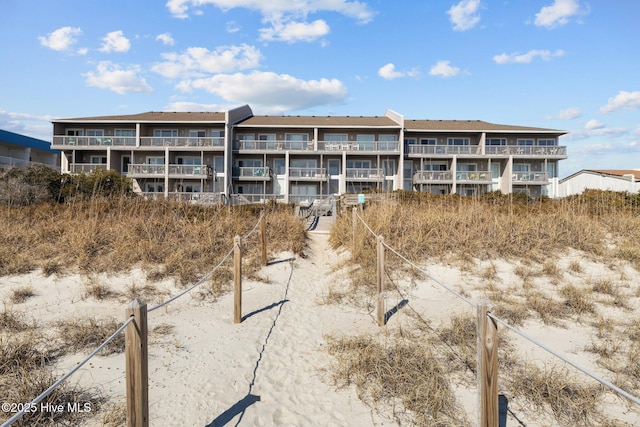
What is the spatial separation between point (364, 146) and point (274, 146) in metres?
7.89

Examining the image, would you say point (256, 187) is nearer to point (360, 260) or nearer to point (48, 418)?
point (360, 260)

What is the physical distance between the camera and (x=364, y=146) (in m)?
33.3

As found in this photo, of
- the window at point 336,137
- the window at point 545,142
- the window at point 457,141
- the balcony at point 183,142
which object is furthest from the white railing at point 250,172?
the window at point 545,142

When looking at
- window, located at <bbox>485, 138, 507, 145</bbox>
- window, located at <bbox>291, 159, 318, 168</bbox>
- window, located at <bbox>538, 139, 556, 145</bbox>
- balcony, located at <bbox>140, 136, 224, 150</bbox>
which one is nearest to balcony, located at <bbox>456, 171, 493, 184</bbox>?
window, located at <bbox>485, 138, 507, 145</bbox>

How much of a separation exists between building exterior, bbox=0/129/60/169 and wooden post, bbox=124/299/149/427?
35.3 meters

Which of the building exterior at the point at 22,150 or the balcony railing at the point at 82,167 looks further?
the building exterior at the point at 22,150

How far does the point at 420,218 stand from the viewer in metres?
10.5

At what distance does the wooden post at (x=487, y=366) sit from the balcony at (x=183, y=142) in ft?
104

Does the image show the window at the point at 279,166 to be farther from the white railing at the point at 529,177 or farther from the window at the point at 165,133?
the white railing at the point at 529,177

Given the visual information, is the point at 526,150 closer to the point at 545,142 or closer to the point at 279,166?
the point at 545,142

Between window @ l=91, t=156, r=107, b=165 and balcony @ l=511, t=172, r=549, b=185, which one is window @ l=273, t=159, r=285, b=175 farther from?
balcony @ l=511, t=172, r=549, b=185

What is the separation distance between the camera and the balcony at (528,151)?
109ft

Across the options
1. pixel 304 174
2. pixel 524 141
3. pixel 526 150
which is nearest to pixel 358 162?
pixel 304 174

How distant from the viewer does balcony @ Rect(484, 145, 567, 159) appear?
33.4m
